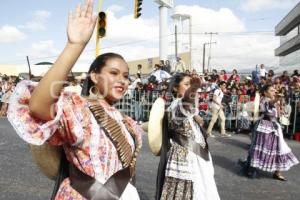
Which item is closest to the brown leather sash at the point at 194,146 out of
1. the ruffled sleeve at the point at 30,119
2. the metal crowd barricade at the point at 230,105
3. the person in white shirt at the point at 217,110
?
the ruffled sleeve at the point at 30,119

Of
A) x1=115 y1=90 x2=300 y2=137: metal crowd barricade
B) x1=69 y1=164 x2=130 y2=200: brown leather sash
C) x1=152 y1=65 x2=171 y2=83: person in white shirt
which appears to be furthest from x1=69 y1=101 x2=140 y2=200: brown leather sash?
x1=152 y1=65 x2=171 y2=83: person in white shirt

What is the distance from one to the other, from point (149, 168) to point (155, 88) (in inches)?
285

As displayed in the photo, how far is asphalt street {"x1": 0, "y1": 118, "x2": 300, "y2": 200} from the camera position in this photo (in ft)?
19.4

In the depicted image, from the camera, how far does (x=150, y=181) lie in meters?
6.59

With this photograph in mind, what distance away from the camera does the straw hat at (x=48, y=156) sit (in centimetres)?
219

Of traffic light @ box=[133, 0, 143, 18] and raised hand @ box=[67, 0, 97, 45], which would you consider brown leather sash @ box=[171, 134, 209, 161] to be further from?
traffic light @ box=[133, 0, 143, 18]

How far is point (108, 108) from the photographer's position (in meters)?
2.27

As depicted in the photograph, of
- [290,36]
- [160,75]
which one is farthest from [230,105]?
[290,36]

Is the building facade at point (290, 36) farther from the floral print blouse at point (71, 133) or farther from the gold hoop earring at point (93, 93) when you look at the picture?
the floral print blouse at point (71, 133)

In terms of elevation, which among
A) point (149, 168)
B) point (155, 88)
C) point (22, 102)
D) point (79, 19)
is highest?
point (79, 19)

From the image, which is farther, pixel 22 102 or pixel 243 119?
pixel 243 119

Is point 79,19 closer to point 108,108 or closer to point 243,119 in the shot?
point 108,108

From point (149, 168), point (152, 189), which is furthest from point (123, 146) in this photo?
point (149, 168)

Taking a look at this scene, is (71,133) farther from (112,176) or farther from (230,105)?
(230,105)
